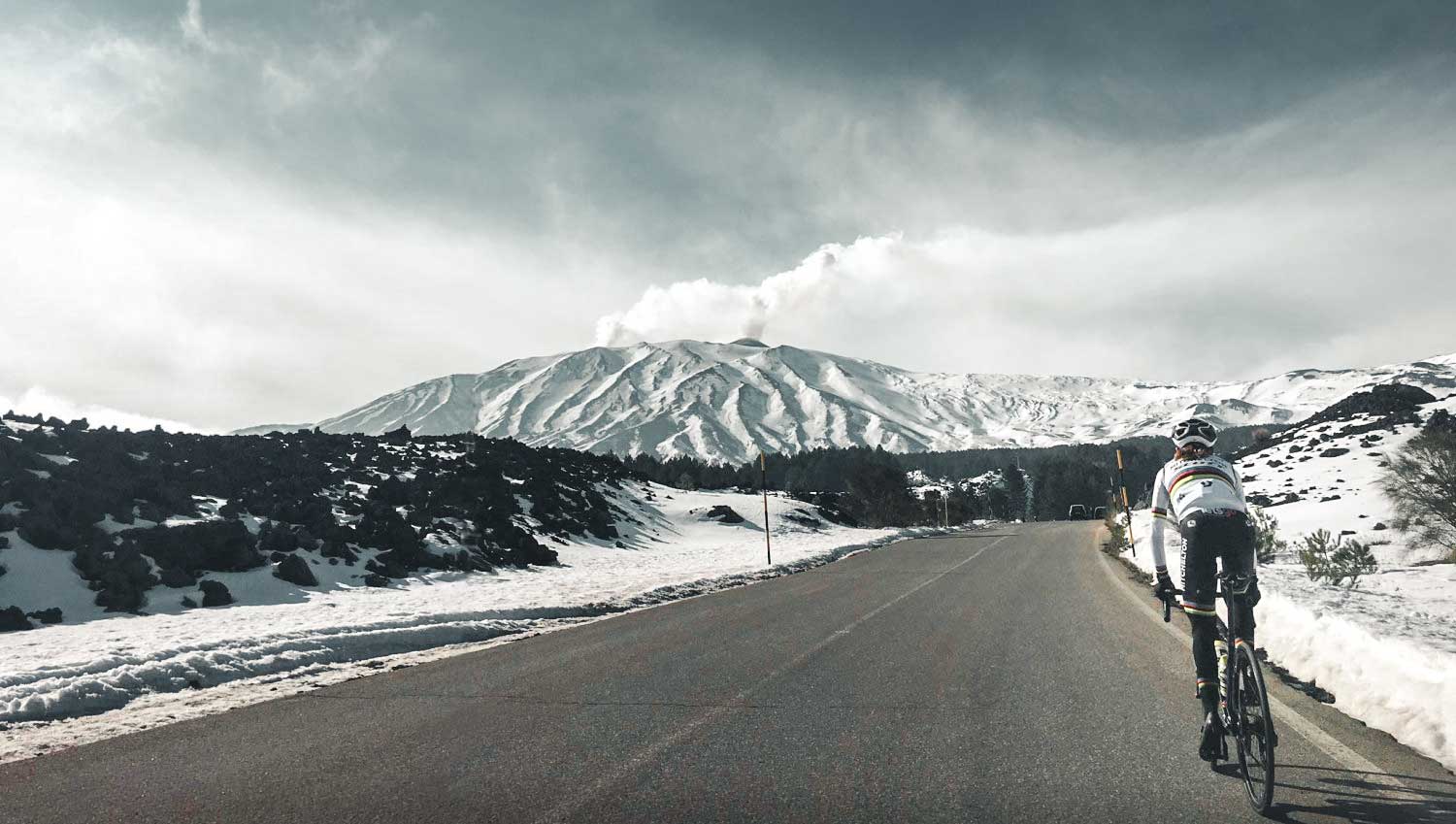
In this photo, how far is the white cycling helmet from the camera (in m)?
5.13

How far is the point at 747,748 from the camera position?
534 cm

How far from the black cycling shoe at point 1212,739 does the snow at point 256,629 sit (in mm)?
7401

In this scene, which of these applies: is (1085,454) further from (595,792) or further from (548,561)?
(595,792)

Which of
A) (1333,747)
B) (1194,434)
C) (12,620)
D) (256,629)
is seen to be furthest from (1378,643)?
(12,620)

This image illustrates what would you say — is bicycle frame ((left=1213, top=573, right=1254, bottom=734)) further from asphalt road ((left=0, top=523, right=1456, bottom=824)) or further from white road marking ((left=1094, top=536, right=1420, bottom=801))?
white road marking ((left=1094, top=536, right=1420, bottom=801))

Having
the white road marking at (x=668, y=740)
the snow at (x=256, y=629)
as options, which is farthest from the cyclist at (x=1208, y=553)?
the snow at (x=256, y=629)

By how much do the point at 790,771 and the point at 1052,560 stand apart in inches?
804

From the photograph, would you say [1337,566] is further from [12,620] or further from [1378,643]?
[12,620]

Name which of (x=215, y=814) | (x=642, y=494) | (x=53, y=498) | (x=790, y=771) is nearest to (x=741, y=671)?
(x=790, y=771)

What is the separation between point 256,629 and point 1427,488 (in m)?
30.8

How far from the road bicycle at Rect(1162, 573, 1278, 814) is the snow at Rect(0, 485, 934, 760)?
295 inches

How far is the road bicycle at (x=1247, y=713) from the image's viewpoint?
13.5 feet

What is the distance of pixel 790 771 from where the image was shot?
4.83 m

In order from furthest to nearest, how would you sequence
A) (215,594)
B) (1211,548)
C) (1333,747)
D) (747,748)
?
(215,594)
(747,748)
(1333,747)
(1211,548)
